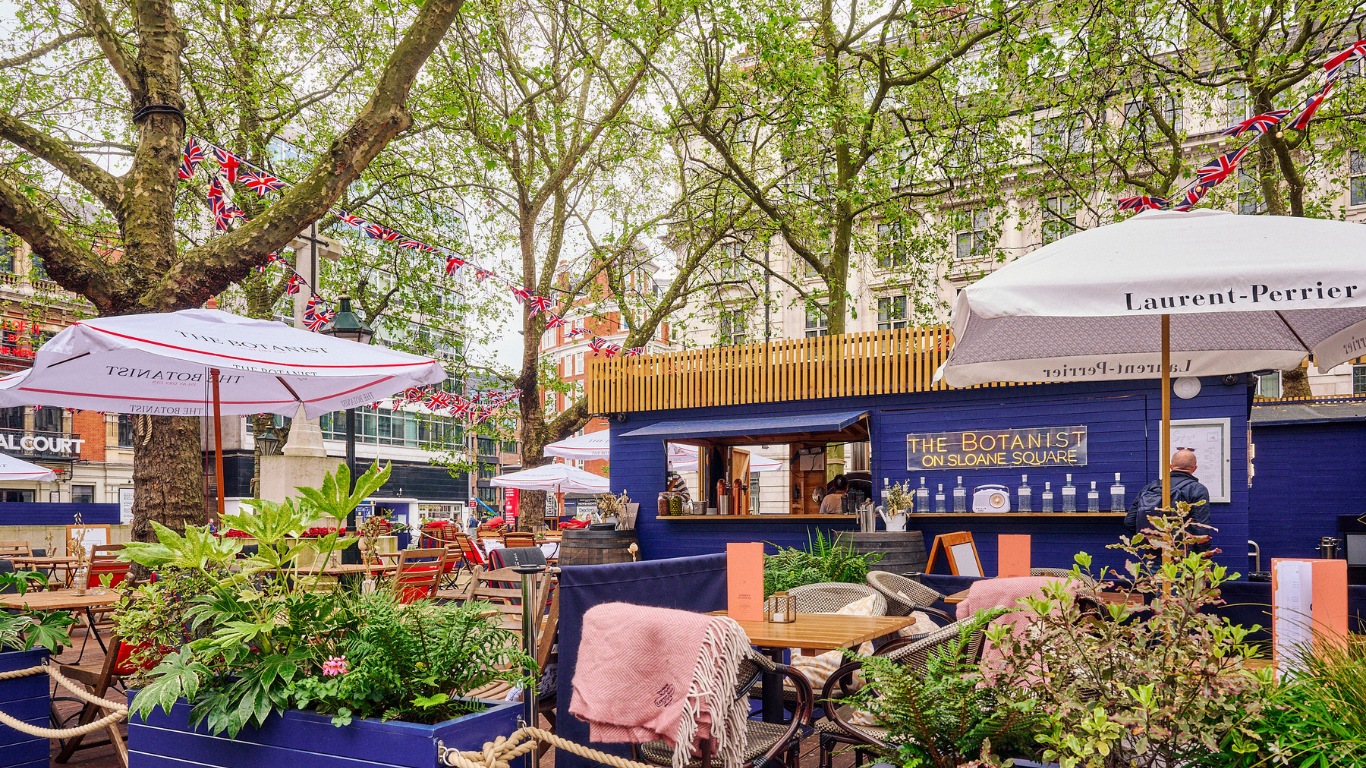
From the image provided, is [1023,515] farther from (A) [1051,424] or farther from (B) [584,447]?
(B) [584,447]

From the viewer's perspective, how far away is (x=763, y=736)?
3.02 metres

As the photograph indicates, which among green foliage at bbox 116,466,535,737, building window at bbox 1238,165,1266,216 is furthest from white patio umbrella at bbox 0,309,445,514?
building window at bbox 1238,165,1266,216

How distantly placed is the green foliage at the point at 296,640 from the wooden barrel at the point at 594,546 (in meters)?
7.90

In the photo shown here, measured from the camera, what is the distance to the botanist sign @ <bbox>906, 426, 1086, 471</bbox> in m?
8.91

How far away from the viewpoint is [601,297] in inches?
704

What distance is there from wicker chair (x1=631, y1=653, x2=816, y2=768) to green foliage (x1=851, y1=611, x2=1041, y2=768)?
548mm

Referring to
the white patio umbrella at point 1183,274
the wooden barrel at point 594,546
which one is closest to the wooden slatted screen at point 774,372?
the wooden barrel at point 594,546

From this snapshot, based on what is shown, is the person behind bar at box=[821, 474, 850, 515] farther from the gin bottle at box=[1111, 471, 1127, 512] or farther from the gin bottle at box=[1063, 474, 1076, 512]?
the gin bottle at box=[1111, 471, 1127, 512]

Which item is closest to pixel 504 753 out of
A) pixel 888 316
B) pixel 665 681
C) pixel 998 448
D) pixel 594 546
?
pixel 665 681

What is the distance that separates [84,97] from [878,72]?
43.0ft

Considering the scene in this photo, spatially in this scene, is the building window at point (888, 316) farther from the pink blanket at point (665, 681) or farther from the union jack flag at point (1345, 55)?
the pink blanket at point (665, 681)

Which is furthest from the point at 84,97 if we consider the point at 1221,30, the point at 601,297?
the point at 1221,30

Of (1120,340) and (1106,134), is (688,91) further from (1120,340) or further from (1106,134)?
(1120,340)

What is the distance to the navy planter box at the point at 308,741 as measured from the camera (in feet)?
7.22
